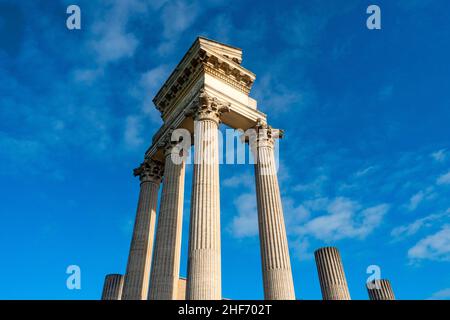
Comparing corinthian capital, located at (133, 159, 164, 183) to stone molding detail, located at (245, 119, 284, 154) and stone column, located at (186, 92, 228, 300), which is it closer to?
stone column, located at (186, 92, 228, 300)

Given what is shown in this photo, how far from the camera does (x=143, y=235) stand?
1582 inches

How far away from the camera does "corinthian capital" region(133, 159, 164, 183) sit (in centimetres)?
4484

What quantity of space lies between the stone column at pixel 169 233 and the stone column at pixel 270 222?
8.76 metres

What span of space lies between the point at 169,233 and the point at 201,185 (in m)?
7.03

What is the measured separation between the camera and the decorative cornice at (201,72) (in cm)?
3906

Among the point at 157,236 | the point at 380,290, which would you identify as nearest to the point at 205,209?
the point at 157,236

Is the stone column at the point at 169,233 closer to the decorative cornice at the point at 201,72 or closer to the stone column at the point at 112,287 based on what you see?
the decorative cornice at the point at 201,72

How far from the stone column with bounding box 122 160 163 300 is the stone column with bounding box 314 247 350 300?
20.8m

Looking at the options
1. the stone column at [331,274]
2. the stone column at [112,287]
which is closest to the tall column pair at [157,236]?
the stone column at [112,287]

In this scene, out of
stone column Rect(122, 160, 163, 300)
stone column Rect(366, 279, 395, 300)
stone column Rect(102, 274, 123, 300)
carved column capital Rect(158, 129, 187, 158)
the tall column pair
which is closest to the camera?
the tall column pair

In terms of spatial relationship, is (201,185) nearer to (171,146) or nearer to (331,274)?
(171,146)

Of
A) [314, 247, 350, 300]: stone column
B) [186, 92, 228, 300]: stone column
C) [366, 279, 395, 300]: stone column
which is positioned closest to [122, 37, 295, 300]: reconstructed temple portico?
[186, 92, 228, 300]: stone column

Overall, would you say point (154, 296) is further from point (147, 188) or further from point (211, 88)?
point (211, 88)
